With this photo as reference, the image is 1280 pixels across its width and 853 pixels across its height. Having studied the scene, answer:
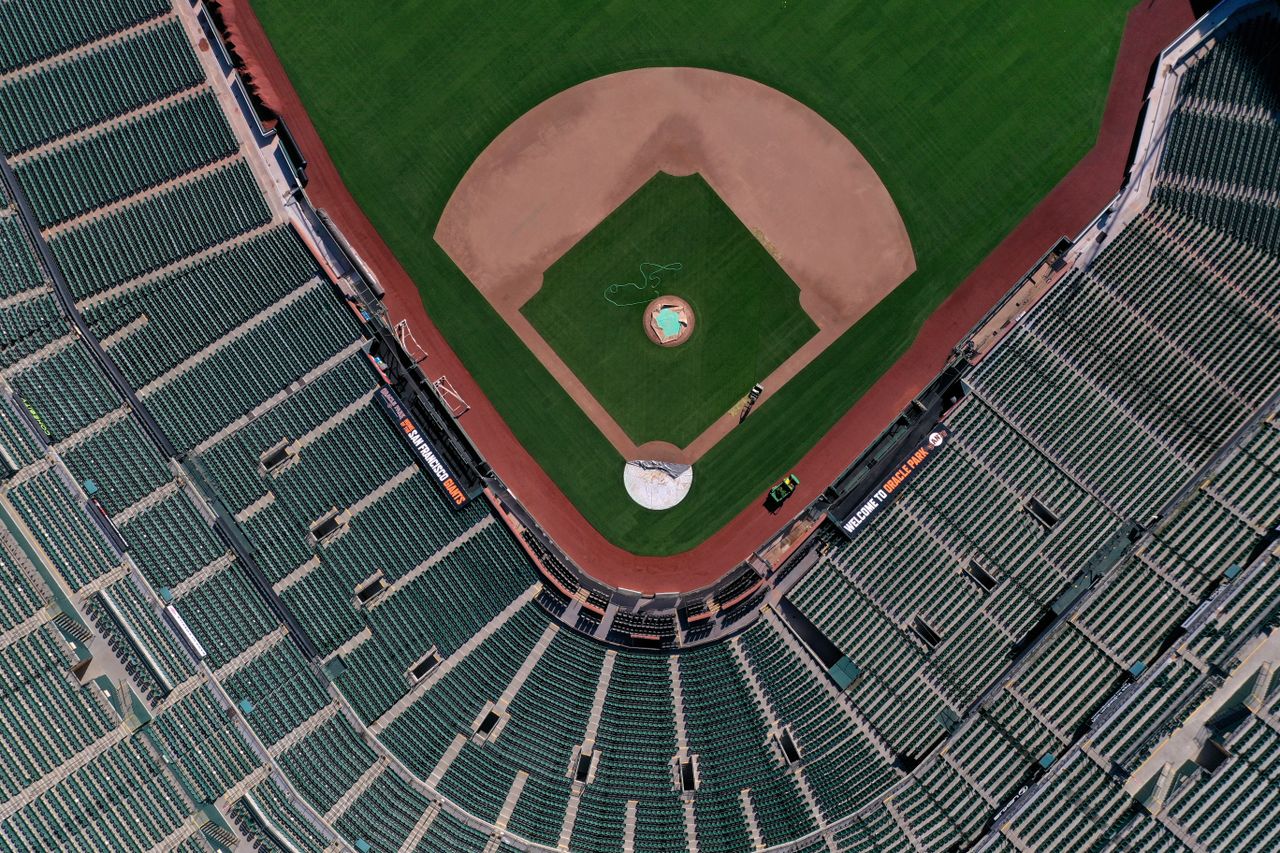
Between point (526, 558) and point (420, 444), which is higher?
point (420, 444)

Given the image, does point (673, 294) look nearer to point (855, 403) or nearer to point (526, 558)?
point (855, 403)

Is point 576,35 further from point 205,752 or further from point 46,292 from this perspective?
point 205,752

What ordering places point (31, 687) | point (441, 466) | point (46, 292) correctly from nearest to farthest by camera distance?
1. point (31, 687)
2. point (46, 292)
3. point (441, 466)

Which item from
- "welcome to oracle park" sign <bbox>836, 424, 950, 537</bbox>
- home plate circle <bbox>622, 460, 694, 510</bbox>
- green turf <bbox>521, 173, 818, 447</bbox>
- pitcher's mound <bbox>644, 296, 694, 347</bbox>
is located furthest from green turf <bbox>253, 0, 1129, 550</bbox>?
pitcher's mound <bbox>644, 296, 694, 347</bbox>

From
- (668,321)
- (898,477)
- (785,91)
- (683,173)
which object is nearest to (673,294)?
(668,321)

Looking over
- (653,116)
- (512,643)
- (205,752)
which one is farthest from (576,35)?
(205,752)
